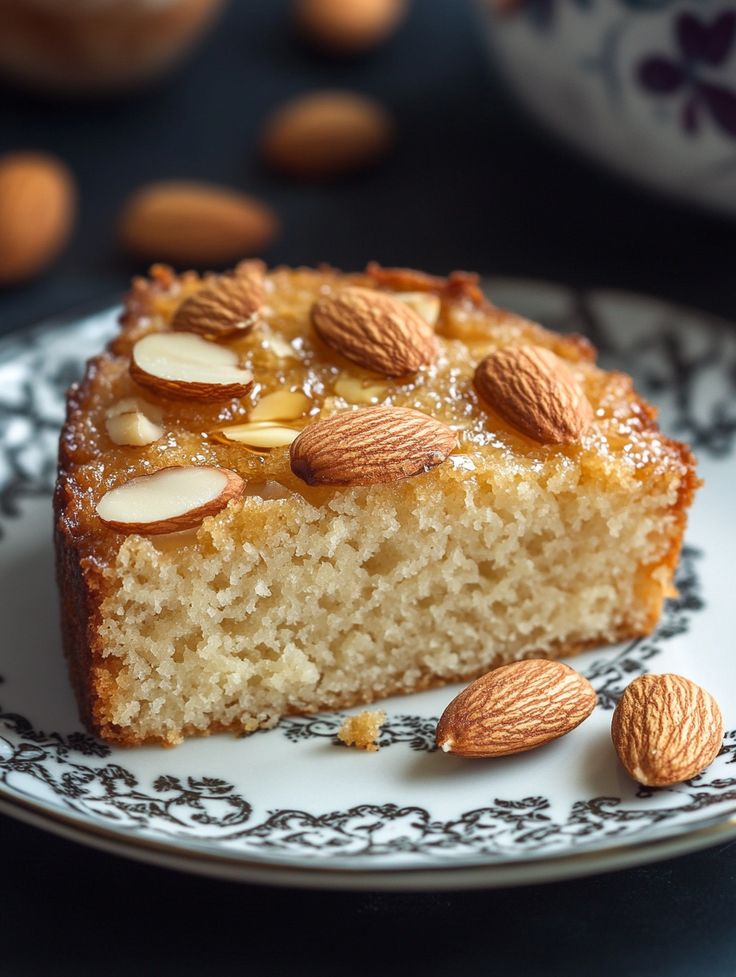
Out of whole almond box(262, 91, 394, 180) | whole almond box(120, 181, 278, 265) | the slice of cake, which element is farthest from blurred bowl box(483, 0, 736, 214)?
the slice of cake

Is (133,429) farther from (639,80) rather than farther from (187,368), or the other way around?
(639,80)

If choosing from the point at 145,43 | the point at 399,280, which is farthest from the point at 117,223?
the point at 399,280

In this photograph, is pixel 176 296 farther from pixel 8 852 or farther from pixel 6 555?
pixel 8 852

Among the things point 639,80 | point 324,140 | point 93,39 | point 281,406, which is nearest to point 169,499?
point 281,406

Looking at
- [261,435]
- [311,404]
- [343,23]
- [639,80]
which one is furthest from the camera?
[343,23]

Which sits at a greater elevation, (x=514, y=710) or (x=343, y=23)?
(x=343, y=23)

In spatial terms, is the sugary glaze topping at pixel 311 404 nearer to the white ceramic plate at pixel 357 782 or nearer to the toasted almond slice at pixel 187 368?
the toasted almond slice at pixel 187 368

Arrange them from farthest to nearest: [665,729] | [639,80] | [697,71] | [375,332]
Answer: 1. [639,80]
2. [697,71]
3. [375,332]
4. [665,729]
